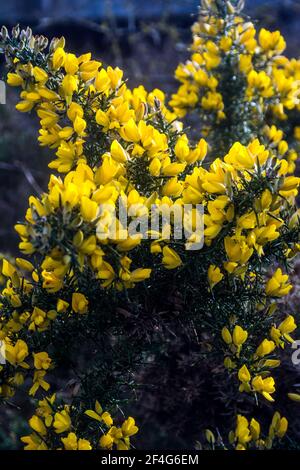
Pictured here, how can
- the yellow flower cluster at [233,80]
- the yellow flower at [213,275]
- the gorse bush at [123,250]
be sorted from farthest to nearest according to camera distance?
1. the yellow flower cluster at [233,80]
2. the yellow flower at [213,275]
3. the gorse bush at [123,250]

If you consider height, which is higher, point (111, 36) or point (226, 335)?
point (111, 36)

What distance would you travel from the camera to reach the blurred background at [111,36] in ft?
15.0

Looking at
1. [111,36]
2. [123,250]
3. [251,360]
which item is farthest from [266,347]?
[111,36]

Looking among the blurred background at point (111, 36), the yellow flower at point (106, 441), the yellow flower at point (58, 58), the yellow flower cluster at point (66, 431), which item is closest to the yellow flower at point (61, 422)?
the yellow flower cluster at point (66, 431)

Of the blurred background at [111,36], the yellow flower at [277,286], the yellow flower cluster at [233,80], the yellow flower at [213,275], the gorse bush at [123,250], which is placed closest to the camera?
the gorse bush at [123,250]

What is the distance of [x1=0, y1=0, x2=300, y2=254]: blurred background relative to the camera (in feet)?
15.0

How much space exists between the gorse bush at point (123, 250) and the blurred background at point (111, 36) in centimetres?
249

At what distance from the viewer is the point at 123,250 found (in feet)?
4.81

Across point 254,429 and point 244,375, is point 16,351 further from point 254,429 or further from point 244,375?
point 254,429

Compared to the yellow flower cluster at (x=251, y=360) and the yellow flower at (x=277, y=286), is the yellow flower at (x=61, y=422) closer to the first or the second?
the yellow flower cluster at (x=251, y=360)

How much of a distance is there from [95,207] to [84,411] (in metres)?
0.67

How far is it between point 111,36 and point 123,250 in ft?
13.8

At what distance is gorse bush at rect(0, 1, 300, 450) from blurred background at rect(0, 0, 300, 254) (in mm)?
2486
